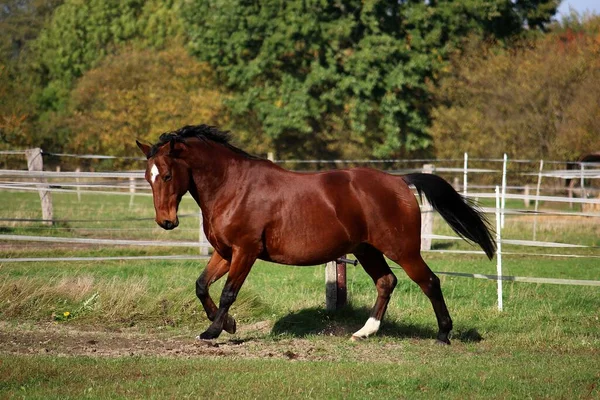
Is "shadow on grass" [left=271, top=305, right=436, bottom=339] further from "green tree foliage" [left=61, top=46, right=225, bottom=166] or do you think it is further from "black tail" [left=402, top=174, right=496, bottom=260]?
"green tree foliage" [left=61, top=46, right=225, bottom=166]

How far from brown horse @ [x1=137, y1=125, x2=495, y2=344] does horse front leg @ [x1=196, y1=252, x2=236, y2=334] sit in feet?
0.03

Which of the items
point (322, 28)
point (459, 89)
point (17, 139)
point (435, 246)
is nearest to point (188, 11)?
point (322, 28)

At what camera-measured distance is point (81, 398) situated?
650 centimetres

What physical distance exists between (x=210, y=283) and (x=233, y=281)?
0.45 meters

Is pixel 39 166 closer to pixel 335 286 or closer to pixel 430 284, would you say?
pixel 335 286

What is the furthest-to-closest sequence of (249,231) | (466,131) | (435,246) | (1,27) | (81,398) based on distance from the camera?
1. (1,27)
2. (466,131)
3. (435,246)
4. (249,231)
5. (81,398)

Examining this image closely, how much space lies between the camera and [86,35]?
5969 centimetres

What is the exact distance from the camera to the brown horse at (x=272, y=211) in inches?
352

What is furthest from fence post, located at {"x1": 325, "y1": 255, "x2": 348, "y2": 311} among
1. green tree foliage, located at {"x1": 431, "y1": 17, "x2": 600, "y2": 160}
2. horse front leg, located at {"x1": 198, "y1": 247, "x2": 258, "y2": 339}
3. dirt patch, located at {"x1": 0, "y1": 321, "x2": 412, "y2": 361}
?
green tree foliage, located at {"x1": 431, "y1": 17, "x2": 600, "y2": 160}

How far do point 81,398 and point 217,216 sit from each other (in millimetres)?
2924

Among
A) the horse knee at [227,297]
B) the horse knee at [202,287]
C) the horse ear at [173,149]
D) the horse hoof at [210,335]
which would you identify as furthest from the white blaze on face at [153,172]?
the horse hoof at [210,335]

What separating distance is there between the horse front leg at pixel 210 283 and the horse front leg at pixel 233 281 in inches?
9.2

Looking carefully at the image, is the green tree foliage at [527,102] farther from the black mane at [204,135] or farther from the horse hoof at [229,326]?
the horse hoof at [229,326]

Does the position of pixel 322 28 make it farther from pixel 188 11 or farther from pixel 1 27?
pixel 1 27
